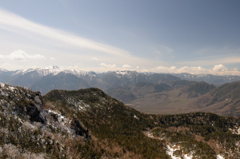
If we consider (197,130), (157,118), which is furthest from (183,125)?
(157,118)

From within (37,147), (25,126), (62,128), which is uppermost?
(25,126)

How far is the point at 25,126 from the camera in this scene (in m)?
18.6

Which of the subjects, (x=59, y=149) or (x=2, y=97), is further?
(x=2, y=97)

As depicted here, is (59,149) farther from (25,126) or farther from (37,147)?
(25,126)

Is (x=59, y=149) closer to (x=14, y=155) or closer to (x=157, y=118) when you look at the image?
(x=14, y=155)

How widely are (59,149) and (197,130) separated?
416 feet

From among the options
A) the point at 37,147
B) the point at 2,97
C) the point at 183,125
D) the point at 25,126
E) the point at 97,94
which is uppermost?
the point at 2,97

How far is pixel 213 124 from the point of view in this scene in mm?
119500

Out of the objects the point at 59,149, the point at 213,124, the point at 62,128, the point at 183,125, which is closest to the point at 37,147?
the point at 59,149

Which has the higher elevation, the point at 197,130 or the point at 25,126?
the point at 25,126

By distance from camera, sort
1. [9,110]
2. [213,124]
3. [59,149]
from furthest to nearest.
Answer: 1. [213,124]
2. [9,110]
3. [59,149]

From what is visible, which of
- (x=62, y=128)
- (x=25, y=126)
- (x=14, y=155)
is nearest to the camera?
(x=14, y=155)

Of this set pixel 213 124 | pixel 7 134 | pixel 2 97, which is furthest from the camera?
pixel 213 124

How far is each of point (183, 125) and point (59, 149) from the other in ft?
447
